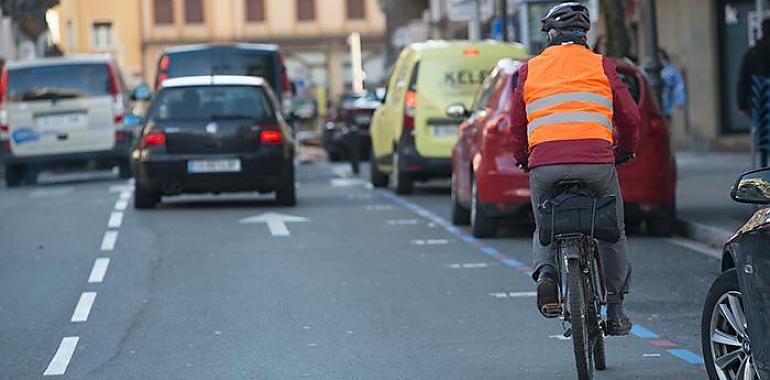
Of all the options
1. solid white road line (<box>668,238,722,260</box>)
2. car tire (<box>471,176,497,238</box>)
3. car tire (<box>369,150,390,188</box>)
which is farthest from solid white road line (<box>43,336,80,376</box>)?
car tire (<box>369,150,390,188</box>)

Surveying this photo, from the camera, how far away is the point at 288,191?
845 inches

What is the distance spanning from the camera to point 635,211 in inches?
641

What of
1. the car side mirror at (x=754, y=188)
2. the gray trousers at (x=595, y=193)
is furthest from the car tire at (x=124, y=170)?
the car side mirror at (x=754, y=188)

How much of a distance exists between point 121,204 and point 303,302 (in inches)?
425

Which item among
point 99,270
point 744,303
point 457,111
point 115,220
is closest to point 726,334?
point 744,303

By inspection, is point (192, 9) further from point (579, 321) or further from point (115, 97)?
point (579, 321)

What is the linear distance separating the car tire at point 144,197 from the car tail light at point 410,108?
3127mm

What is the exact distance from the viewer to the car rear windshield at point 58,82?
29438 mm

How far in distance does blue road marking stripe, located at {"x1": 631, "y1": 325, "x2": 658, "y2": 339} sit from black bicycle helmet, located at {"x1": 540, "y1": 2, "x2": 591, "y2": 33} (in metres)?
2.23

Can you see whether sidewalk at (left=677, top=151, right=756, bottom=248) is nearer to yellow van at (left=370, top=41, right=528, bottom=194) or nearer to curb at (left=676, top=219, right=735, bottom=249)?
curb at (left=676, top=219, right=735, bottom=249)

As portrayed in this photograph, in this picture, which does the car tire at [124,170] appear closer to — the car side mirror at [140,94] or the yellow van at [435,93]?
the car side mirror at [140,94]

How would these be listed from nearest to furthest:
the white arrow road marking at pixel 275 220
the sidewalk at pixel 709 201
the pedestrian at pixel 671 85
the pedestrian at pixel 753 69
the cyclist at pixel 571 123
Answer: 1. the cyclist at pixel 571 123
2. the sidewalk at pixel 709 201
3. the white arrow road marking at pixel 275 220
4. the pedestrian at pixel 753 69
5. the pedestrian at pixel 671 85

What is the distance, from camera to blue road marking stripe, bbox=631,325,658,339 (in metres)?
10.3

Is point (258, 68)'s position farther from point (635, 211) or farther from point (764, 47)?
point (635, 211)
